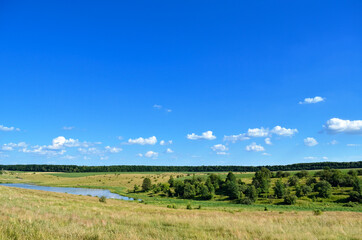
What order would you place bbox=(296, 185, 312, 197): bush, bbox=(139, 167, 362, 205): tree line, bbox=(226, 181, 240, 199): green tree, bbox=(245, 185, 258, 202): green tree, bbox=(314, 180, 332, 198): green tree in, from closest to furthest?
1. bbox=(139, 167, 362, 205): tree line
2. bbox=(314, 180, 332, 198): green tree
3. bbox=(245, 185, 258, 202): green tree
4. bbox=(296, 185, 312, 197): bush
5. bbox=(226, 181, 240, 199): green tree

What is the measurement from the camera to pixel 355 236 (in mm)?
10219

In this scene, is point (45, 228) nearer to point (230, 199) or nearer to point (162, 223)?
point (162, 223)

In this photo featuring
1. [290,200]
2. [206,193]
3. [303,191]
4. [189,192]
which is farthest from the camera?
[189,192]

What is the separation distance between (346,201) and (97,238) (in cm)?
7262

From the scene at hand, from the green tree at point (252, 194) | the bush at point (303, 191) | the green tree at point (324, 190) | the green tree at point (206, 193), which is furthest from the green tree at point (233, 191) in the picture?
the green tree at point (324, 190)

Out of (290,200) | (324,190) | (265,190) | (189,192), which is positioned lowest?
(189,192)

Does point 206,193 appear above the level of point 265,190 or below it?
below

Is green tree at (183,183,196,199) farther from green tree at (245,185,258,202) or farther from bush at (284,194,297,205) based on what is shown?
bush at (284,194,297,205)

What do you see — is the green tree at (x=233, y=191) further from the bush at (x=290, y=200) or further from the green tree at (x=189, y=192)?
the bush at (x=290, y=200)

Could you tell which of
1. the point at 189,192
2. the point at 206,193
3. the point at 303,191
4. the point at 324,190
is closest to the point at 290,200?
the point at 303,191

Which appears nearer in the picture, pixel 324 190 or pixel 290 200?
pixel 290 200

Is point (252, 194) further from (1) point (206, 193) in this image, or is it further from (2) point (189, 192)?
(2) point (189, 192)

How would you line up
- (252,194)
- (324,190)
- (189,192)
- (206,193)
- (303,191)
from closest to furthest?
(324,190), (252,194), (303,191), (206,193), (189,192)

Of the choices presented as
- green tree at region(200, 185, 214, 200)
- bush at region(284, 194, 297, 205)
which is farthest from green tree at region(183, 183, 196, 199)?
bush at region(284, 194, 297, 205)
